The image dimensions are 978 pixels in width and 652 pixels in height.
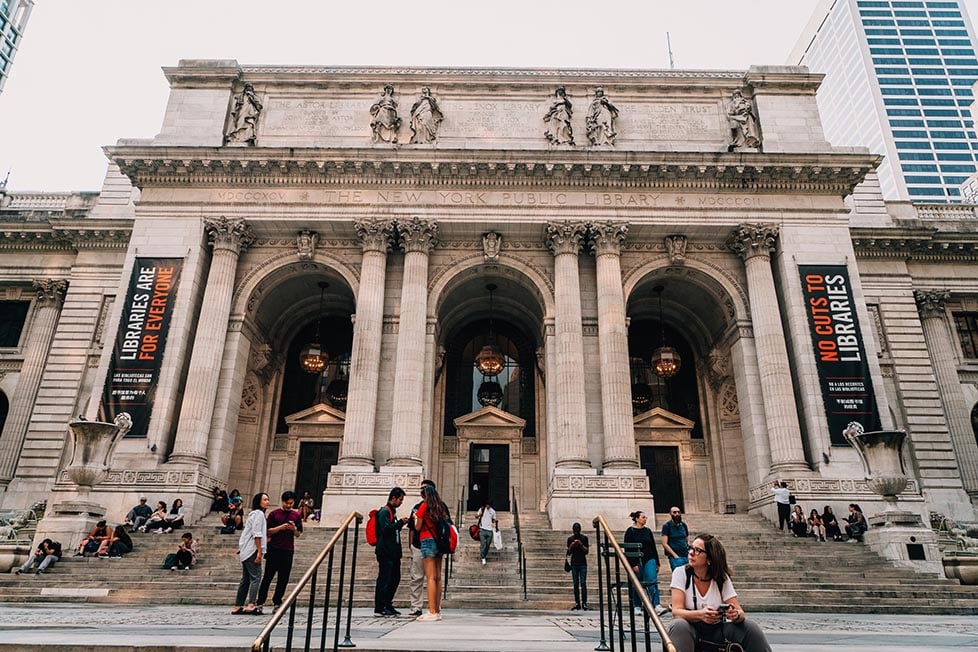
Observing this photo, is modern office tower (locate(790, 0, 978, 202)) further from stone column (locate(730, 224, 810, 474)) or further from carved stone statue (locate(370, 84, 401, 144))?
carved stone statue (locate(370, 84, 401, 144))

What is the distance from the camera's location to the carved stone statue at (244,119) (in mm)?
25203

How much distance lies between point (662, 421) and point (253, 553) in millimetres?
21337

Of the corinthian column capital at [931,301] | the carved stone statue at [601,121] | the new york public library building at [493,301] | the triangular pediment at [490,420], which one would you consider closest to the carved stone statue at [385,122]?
the new york public library building at [493,301]

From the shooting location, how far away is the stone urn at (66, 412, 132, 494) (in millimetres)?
16703

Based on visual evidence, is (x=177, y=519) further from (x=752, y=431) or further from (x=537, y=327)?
(x=752, y=431)

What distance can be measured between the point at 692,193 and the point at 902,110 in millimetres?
120668

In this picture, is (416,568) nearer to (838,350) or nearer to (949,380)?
(838,350)

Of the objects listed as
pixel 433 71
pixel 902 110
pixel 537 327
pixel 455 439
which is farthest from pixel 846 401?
pixel 902 110

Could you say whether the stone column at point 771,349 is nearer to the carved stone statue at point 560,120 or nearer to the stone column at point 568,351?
the stone column at point 568,351

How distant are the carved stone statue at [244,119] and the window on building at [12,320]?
13562 mm

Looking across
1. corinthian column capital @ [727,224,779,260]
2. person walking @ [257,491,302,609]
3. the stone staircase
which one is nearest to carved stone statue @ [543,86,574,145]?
corinthian column capital @ [727,224,779,260]

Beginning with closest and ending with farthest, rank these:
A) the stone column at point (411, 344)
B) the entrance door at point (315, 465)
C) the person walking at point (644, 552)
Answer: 1. the person walking at point (644, 552)
2. the stone column at point (411, 344)
3. the entrance door at point (315, 465)

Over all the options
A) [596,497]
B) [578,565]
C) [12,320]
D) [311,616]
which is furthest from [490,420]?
[12,320]

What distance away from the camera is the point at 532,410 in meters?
27.9
